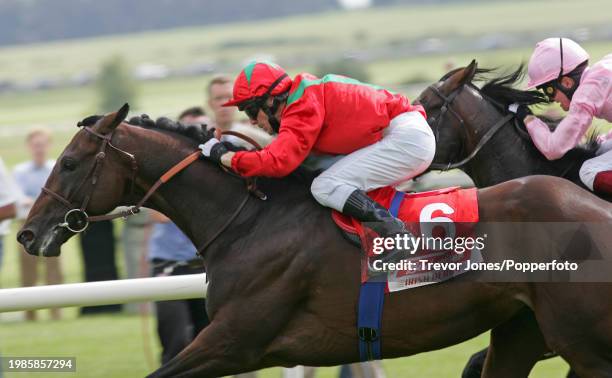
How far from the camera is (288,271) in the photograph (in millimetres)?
4168

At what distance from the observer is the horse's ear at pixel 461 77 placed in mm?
5340

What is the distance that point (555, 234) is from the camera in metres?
4.03

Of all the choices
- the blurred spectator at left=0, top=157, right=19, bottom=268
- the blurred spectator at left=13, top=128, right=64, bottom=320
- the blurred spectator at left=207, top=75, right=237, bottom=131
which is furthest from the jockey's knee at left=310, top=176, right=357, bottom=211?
the blurred spectator at left=13, top=128, right=64, bottom=320

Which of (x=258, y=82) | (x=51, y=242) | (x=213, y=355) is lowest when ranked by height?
(x=213, y=355)

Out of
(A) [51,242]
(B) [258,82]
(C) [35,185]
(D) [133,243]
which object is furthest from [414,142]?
(C) [35,185]

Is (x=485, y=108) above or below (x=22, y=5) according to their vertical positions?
below

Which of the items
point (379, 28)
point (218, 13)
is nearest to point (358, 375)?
point (379, 28)

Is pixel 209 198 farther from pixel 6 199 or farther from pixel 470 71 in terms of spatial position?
pixel 6 199

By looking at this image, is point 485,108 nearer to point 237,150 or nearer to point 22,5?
point 237,150

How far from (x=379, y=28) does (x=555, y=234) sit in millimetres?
102706

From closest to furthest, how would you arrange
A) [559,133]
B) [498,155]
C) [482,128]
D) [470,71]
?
[559,133], [498,155], [482,128], [470,71]

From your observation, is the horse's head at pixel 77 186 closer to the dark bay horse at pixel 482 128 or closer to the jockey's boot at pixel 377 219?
the jockey's boot at pixel 377 219

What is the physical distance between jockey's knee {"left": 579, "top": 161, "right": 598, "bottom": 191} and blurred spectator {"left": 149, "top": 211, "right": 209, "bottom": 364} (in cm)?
225

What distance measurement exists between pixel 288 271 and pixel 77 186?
3.17 ft
